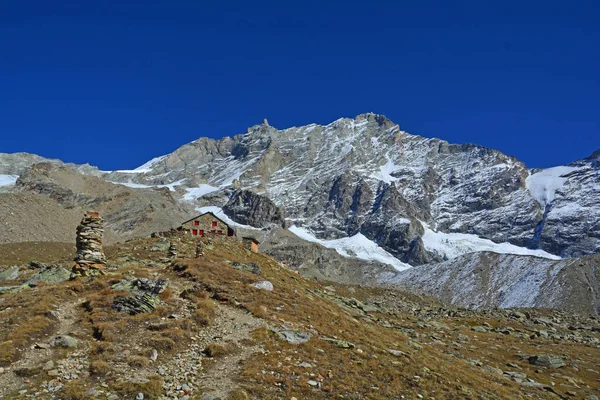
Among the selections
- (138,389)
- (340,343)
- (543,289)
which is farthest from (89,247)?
Result: (543,289)

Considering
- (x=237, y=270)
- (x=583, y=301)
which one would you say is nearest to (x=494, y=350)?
(x=237, y=270)

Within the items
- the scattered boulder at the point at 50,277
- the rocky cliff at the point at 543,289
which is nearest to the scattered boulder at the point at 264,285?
the scattered boulder at the point at 50,277

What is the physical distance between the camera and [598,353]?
47969 millimetres

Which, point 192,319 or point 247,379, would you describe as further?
point 192,319

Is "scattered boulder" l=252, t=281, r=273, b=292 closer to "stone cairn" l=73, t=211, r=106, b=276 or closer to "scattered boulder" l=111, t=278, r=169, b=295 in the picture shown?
"scattered boulder" l=111, t=278, r=169, b=295

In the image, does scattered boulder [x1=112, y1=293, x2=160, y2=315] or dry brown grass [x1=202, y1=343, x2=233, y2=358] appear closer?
dry brown grass [x1=202, y1=343, x2=233, y2=358]

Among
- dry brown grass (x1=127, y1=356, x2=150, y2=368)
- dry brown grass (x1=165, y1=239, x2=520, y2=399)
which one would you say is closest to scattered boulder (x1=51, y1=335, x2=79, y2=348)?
dry brown grass (x1=127, y1=356, x2=150, y2=368)

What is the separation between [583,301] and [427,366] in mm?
169501

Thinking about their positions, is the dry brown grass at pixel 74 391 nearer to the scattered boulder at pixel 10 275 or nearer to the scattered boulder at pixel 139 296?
the scattered boulder at pixel 139 296

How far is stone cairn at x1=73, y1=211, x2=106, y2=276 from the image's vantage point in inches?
1196

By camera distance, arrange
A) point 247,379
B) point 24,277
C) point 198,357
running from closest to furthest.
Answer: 1. point 247,379
2. point 198,357
3. point 24,277

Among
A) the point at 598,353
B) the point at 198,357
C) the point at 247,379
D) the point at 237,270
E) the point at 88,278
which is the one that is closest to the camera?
the point at 247,379

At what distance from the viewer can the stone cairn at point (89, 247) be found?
30.4 meters

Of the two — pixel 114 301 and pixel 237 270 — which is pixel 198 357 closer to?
pixel 114 301
